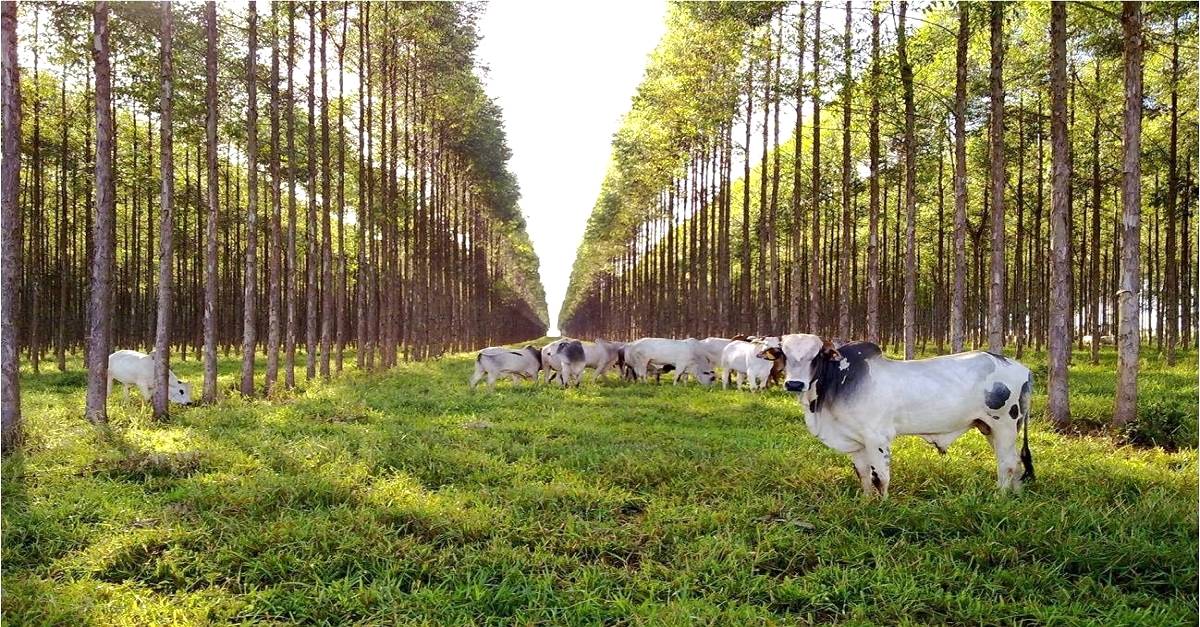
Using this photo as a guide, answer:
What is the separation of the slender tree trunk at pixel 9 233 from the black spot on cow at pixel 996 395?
10.9 m

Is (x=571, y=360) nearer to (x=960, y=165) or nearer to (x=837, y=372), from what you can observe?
(x=960, y=165)

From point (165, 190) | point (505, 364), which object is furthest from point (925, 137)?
point (165, 190)

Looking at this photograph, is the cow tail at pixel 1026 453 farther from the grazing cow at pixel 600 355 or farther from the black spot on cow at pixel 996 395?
the grazing cow at pixel 600 355

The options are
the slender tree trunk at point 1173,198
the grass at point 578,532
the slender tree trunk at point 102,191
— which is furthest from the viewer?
the slender tree trunk at point 1173,198

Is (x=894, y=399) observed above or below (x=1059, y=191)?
below

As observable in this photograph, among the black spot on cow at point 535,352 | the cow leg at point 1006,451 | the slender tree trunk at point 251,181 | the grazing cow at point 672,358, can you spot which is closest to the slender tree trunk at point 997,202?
the cow leg at point 1006,451

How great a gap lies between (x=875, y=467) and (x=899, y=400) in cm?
68

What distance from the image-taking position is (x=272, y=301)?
16.2 m

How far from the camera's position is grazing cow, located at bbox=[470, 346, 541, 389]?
18062mm

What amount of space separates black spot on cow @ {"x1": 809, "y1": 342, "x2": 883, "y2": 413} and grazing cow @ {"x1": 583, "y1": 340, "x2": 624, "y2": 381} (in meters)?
12.3

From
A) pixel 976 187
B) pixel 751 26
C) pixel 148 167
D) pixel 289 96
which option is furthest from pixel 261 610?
pixel 976 187

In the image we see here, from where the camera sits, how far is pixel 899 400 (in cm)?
681

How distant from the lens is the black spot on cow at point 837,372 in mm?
6980

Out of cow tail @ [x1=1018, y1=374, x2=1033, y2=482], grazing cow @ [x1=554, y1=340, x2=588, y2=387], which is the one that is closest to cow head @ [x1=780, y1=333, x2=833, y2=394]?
cow tail @ [x1=1018, y1=374, x2=1033, y2=482]
